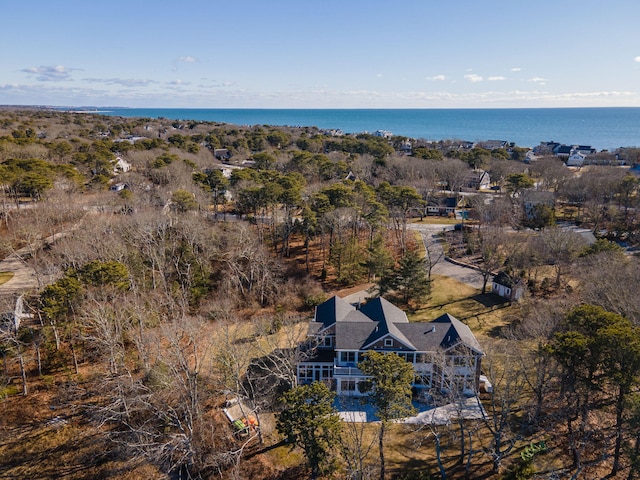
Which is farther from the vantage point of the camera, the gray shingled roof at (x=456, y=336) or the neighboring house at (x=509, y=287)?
the neighboring house at (x=509, y=287)

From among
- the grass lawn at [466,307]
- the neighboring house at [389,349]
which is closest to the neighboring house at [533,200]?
the grass lawn at [466,307]

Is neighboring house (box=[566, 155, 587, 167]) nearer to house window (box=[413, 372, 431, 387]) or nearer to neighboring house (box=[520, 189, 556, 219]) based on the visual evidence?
neighboring house (box=[520, 189, 556, 219])

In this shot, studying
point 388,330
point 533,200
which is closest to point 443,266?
point 388,330

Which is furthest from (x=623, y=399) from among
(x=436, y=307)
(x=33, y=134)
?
(x=33, y=134)

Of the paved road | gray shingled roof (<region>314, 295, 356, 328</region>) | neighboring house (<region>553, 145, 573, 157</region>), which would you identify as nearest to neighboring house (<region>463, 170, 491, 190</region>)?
the paved road

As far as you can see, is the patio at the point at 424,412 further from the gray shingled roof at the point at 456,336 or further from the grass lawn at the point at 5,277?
the grass lawn at the point at 5,277

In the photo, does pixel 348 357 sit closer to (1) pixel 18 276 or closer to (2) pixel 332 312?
(2) pixel 332 312
